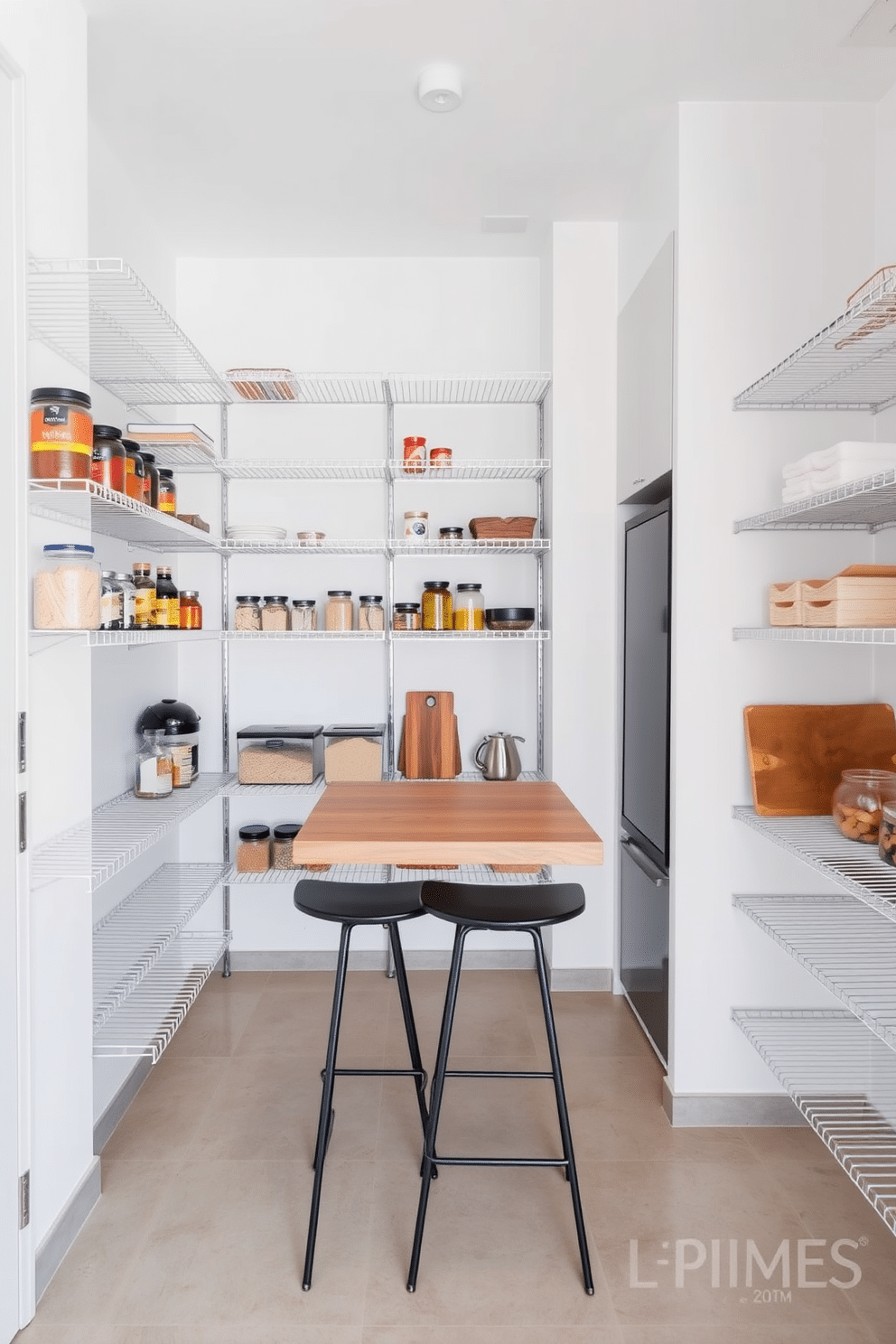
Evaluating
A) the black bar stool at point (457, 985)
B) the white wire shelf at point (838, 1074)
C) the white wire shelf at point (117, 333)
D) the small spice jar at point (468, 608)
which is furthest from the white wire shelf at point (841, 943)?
the white wire shelf at point (117, 333)

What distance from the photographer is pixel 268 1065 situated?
271 cm

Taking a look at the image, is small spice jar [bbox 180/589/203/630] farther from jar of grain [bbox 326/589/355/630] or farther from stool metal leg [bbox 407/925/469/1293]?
stool metal leg [bbox 407/925/469/1293]

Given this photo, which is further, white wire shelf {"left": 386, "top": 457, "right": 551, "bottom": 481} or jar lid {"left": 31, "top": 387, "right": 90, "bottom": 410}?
white wire shelf {"left": 386, "top": 457, "right": 551, "bottom": 481}

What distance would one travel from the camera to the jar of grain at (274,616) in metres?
3.15

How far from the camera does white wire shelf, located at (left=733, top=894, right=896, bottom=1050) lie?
6.04ft

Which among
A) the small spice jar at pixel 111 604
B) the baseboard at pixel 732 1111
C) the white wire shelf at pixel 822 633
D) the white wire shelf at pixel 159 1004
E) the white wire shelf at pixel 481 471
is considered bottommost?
the baseboard at pixel 732 1111

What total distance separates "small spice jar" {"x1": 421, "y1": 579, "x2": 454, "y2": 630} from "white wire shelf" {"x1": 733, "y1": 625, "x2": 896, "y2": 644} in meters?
1.15

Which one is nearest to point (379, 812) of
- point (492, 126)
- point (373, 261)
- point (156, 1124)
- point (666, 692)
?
point (666, 692)

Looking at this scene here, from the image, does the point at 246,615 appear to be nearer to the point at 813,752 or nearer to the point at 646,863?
the point at 646,863

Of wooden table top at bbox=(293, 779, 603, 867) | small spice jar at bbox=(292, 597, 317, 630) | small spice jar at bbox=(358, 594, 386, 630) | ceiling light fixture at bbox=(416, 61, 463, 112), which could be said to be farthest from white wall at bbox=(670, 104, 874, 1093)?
small spice jar at bbox=(292, 597, 317, 630)

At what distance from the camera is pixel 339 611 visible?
3.20 m

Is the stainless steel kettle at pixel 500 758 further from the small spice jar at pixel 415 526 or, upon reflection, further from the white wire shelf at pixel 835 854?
the white wire shelf at pixel 835 854

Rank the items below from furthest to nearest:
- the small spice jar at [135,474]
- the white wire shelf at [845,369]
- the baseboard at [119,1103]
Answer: the baseboard at [119,1103]
the small spice jar at [135,474]
the white wire shelf at [845,369]

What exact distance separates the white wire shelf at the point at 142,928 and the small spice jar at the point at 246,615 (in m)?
0.90
